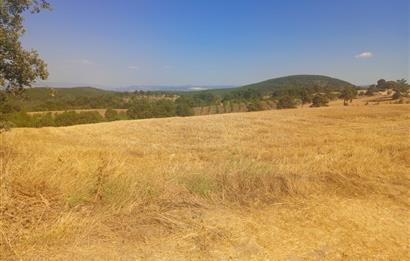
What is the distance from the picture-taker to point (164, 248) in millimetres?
3809

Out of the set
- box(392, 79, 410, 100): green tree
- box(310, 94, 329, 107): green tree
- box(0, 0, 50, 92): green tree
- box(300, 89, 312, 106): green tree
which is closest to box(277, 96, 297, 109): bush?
box(300, 89, 312, 106): green tree

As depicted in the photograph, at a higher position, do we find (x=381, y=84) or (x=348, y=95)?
(x=381, y=84)

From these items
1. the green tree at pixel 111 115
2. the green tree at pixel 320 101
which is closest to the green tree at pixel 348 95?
the green tree at pixel 320 101

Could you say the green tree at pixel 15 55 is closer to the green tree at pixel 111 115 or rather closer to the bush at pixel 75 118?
the bush at pixel 75 118

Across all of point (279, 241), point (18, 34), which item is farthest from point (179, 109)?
point (279, 241)

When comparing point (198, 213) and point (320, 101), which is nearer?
point (198, 213)

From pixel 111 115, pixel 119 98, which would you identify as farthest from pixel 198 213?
pixel 119 98

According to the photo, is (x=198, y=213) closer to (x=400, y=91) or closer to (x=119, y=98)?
(x=400, y=91)

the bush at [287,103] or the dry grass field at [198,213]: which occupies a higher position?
the dry grass field at [198,213]

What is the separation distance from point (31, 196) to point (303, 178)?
4.39 metres

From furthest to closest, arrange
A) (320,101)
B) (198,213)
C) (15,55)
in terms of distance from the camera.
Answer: (320,101) → (15,55) → (198,213)

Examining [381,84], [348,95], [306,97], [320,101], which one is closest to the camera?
[320,101]

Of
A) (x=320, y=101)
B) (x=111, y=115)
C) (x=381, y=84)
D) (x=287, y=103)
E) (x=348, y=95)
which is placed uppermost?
(x=381, y=84)

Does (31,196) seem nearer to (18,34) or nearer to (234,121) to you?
(18,34)
